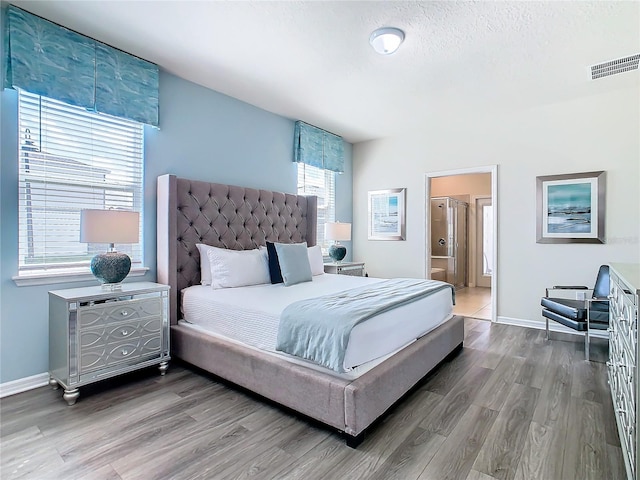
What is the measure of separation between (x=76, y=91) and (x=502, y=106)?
4.36 m

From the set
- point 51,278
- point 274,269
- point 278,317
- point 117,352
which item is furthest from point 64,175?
point 278,317

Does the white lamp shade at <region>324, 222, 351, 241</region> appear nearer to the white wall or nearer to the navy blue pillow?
the white wall

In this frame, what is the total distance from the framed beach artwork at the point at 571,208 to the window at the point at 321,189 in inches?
111

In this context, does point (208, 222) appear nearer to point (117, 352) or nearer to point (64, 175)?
point (64, 175)

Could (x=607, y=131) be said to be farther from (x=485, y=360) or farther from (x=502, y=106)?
(x=485, y=360)

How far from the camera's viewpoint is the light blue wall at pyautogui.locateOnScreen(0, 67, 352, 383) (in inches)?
93.8

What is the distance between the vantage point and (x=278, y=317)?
2.24 metres

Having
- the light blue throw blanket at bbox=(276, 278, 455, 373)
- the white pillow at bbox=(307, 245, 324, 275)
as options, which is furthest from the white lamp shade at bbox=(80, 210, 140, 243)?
the white pillow at bbox=(307, 245, 324, 275)

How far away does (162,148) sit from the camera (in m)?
3.22

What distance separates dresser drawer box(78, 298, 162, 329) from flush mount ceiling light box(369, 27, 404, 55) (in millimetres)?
2641

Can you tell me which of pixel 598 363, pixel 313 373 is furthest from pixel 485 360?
pixel 313 373

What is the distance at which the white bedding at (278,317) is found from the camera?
2023 mm

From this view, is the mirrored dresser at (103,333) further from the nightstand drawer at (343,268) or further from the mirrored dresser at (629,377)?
the mirrored dresser at (629,377)

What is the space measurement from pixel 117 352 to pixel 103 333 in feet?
0.61
